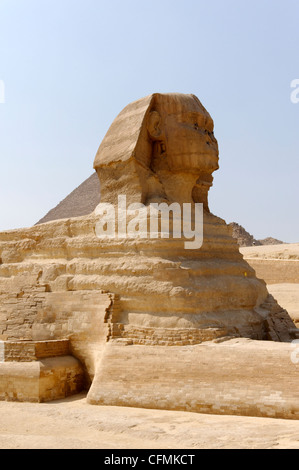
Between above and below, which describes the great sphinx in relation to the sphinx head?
below

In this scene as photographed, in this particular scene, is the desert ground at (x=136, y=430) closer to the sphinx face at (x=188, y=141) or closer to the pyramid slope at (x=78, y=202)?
the sphinx face at (x=188, y=141)

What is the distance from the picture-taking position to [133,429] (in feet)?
19.9

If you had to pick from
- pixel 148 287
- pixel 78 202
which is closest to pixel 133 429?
pixel 148 287

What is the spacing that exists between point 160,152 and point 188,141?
56cm

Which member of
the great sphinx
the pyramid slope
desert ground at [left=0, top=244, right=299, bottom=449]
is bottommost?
desert ground at [left=0, top=244, right=299, bottom=449]

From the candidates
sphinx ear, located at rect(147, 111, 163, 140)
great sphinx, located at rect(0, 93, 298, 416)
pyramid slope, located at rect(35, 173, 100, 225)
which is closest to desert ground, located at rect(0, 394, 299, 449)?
great sphinx, located at rect(0, 93, 298, 416)

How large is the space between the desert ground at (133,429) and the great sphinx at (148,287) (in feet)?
0.90

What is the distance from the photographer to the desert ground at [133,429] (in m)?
5.43

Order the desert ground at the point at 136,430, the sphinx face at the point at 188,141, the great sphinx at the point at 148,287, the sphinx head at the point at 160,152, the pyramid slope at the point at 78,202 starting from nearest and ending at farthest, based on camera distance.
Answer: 1. the desert ground at the point at 136,430
2. the great sphinx at the point at 148,287
3. the sphinx head at the point at 160,152
4. the sphinx face at the point at 188,141
5. the pyramid slope at the point at 78,202

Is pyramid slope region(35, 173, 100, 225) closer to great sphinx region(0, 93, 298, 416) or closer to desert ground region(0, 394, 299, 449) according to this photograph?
great sphinx region(0, 93, 298, 416)

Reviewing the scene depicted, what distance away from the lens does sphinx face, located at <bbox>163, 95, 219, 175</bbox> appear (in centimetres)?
892

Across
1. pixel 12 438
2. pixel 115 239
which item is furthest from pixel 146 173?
pixel 12 438

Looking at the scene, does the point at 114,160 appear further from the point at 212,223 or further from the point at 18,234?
the point at 18,234

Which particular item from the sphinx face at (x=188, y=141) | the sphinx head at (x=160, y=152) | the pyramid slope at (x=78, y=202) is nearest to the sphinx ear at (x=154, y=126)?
the sphinx head at (x=160, y=152)
